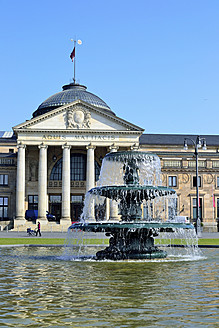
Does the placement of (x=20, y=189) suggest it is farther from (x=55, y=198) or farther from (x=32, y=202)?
(x=55, y=198)

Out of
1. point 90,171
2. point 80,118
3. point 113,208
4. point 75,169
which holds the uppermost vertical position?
point 80,118

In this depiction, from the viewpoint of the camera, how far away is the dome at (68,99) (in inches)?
3270

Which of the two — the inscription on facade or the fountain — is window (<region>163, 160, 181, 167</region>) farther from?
the fountain

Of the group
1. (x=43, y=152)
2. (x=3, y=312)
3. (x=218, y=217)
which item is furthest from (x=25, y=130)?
(x=3, y=312)

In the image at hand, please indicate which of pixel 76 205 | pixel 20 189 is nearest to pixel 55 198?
pixel 76 205

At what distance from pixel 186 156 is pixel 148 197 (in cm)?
6371

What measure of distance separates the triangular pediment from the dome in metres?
8.09

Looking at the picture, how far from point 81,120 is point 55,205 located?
14263mm

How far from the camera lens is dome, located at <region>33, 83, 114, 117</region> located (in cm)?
8306

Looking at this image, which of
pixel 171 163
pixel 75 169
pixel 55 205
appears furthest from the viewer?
pixel 171 163

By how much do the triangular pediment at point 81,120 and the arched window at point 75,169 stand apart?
7.08m

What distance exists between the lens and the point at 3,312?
8789mm

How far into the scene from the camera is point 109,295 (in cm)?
1040

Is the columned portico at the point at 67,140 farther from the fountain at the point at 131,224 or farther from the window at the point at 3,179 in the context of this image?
the fountain at the point at 131,224
